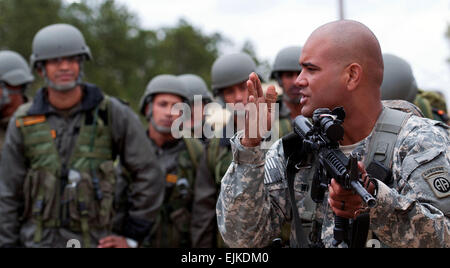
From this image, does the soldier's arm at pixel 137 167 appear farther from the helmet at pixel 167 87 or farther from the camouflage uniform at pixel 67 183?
the helmet at pixel 167 87

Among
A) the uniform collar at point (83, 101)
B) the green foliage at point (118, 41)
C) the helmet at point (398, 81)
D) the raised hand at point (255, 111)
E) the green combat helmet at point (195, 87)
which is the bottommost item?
the green foliage at point (118, 41)

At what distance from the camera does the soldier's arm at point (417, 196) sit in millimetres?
2428

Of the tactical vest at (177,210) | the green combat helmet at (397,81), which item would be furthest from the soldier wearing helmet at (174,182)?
the green combat helmet at (397,81)

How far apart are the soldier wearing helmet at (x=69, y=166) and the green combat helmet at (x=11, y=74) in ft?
4.92

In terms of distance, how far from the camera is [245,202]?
9.11 feet

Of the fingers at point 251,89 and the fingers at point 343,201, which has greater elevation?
the fingers at point 251,89

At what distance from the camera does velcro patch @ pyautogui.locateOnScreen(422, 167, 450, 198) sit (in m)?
2.52

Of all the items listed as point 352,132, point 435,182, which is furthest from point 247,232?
point 435,182

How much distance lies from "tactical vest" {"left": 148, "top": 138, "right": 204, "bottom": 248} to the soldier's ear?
3.11 metres

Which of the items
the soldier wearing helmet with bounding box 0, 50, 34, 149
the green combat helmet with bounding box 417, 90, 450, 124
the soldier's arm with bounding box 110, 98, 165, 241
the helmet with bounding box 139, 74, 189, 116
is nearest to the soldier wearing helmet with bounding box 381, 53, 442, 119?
the green combat helmet with bounding box 417, 90, 450, 124

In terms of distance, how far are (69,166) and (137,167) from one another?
0.61 meters

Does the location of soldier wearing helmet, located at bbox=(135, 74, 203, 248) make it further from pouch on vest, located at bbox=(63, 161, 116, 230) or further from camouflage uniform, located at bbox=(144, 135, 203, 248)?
pouch on vest, located at bbox=(63, 161, 116, 230)

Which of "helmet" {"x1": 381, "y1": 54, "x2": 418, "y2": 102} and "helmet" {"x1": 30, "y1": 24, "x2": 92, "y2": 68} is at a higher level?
"helmet" {"x1": 30, "y1": 24, "x2": 92, "y2": 68}
